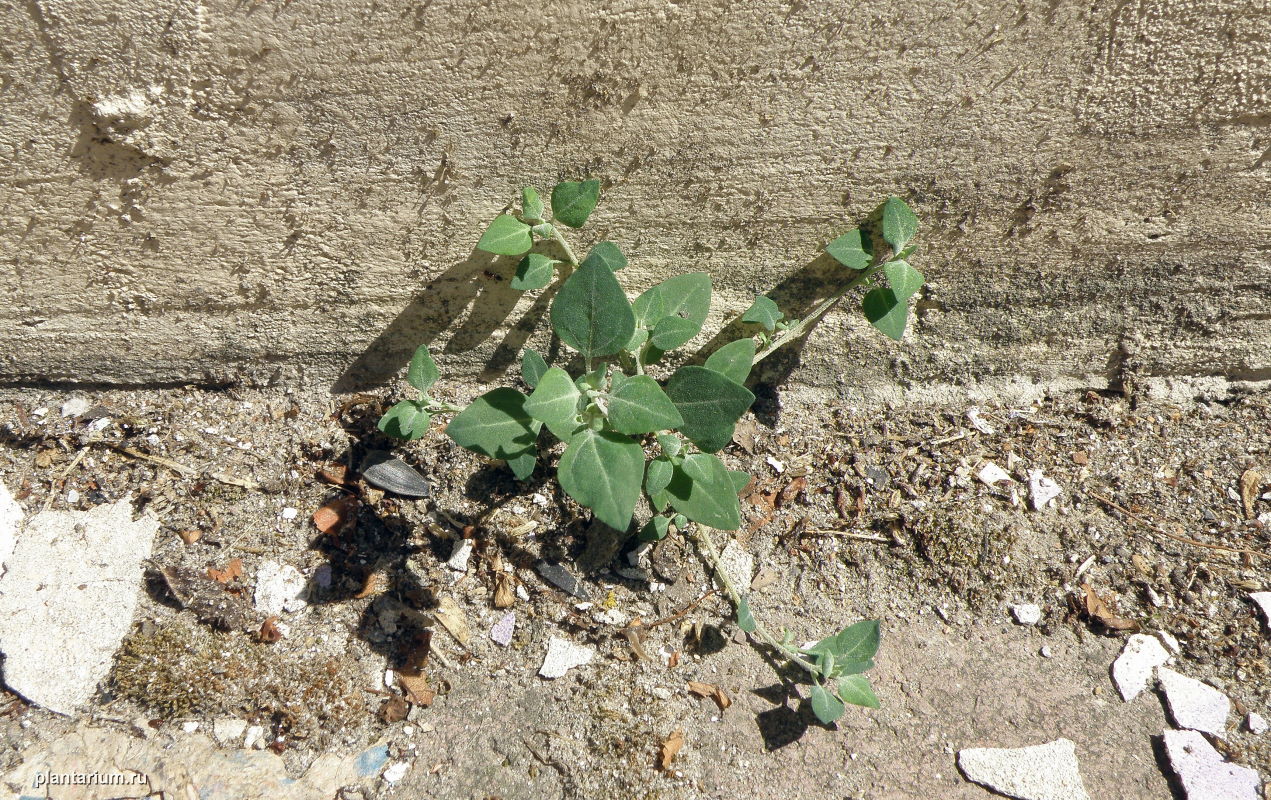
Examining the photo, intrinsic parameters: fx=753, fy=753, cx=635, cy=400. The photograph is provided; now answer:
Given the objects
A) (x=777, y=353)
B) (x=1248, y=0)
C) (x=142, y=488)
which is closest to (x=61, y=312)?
(x=142, y=488)

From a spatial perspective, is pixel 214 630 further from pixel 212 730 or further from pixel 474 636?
pixel 474 636

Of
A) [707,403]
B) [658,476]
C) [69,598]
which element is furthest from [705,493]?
[69,598]

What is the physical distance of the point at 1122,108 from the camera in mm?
1519

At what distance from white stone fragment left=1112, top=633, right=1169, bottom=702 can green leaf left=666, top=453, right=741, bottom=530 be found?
3.15 feet

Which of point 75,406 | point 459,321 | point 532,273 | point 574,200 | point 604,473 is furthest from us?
point 75,406

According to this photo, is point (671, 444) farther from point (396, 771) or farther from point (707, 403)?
point (396, 771)

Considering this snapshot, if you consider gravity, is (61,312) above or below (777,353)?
below

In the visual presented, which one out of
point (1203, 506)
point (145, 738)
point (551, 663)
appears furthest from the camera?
point (1203, 506)

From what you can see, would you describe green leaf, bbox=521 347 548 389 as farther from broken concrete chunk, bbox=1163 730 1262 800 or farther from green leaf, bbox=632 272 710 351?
broken concrete chunk, bbox=1163 730 1262 800

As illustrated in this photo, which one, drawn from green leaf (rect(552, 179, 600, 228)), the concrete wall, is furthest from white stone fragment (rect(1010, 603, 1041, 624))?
green leaf (rect(552, 179, 600, 228))

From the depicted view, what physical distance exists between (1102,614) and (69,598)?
241 cm

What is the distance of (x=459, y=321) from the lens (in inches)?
72.9

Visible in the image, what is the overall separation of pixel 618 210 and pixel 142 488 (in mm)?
1368

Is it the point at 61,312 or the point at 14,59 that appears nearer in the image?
the point at 14,59
